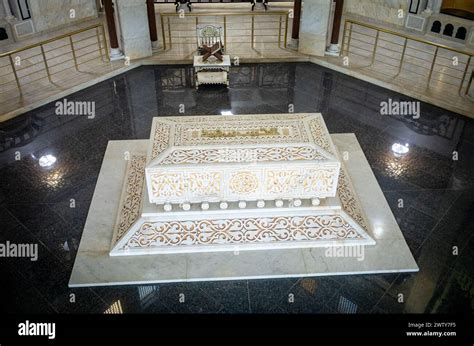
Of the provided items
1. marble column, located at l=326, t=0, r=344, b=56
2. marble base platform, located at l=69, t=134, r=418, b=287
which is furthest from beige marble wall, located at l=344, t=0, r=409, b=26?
marble base platform, located at l=69, t=134, r=418, b=287

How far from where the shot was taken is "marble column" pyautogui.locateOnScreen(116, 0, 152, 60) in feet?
26.2

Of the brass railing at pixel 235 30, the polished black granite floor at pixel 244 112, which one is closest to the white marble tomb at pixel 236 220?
the polished black granite floor at pixel 244 112

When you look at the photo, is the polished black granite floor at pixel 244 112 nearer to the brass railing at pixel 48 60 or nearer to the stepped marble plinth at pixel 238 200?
the stepped marble plinth at pixel 238 200

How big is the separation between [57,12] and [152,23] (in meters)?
2.26

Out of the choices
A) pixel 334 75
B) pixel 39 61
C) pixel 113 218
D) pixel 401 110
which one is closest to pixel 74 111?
pixel 39 61

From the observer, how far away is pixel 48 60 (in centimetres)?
839

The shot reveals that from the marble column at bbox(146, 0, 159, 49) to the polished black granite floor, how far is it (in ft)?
2.43

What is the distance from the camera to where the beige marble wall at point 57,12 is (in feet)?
29.6

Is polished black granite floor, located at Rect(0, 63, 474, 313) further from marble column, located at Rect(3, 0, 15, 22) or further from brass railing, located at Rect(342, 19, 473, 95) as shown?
marble column, located at Rect(3, 0, 15, 22)

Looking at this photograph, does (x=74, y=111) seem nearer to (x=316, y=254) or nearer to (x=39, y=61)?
(x=39, y=61)

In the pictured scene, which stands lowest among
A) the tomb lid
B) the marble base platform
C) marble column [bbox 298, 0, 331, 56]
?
the marble base platform

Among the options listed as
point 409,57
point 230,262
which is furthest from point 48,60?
point 409,57

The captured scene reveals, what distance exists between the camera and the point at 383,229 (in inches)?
193

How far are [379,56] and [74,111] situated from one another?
18.3 ft
